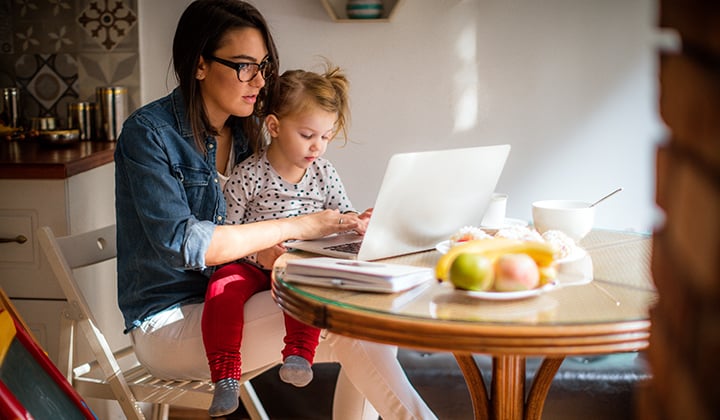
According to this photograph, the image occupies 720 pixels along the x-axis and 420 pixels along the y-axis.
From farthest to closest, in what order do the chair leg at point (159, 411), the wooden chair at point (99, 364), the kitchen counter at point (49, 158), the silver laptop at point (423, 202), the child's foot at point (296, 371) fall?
the kitchen counter at point (49, 158) < the chair leg at point (159, 411) < the wooden chair at point (99, 364) < the child's foot at point (296, 371) < the silver laptop at point (423, 202)

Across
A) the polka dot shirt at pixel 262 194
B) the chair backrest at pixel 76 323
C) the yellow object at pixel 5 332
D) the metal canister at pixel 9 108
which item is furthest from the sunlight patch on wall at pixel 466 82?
the yellow object at pixel 5 332

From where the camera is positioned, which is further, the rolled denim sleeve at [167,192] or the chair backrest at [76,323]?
the chair backrest at [76,323]

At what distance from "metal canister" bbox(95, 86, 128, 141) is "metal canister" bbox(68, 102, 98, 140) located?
4 centimetres

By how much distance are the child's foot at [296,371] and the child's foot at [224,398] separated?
0.12m

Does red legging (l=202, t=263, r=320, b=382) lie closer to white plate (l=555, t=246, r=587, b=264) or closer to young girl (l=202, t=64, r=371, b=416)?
young girl (l=202, t=64, r=371, b=416)

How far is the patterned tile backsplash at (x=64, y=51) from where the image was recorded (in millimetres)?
3061

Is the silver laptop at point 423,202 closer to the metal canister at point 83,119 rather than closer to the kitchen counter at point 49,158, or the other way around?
the kitchen counter at point 49,158

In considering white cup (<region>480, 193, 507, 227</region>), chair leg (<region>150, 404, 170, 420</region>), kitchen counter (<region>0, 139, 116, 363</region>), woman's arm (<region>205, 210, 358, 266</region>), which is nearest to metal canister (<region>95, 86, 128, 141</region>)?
kitchen counter (<region>0, 139, 116, 363</region>)

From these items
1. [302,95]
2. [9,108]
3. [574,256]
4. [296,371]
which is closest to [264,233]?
[296,371]

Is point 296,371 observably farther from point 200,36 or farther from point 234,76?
point 200,36

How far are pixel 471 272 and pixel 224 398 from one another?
0.67m

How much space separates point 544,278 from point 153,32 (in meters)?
2.08

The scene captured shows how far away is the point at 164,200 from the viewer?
186 centimetres

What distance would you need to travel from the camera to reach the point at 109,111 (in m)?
2.99
